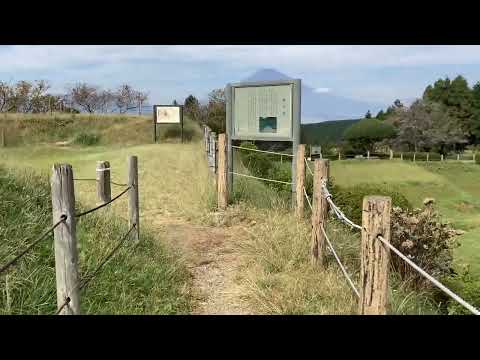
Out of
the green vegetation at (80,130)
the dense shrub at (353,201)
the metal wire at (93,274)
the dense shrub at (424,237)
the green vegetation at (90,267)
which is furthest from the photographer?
the green vegetation at (80,130)

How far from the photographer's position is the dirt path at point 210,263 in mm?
3883

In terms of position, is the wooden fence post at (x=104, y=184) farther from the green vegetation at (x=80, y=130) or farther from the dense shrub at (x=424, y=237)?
the green vegetation at (x=80, y=130)

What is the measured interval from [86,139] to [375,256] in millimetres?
27566

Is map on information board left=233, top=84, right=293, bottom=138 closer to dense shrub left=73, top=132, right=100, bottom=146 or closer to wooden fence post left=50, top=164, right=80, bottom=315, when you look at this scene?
wooden fence post left=50, top=164, right=80, bottom=315

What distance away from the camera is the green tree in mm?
56188

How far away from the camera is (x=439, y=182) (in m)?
34.7

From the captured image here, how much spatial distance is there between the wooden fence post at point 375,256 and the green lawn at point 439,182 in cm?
1163

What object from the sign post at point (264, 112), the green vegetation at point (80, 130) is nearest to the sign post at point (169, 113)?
the green vegetation at point (80, 130)

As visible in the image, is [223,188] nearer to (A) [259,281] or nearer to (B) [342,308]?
(A) [259,281]

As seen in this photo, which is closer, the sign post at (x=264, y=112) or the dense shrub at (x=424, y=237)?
the dense shrub at (x=424, y=237)

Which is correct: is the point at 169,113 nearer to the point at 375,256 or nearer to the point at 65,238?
the point at 65,238

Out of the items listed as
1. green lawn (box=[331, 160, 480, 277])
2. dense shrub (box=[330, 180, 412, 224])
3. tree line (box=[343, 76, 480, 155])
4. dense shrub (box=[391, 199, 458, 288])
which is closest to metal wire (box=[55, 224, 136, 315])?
dense shrub (box=[391, 199, 458, 288])

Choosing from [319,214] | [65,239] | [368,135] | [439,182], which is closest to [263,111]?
[319,214]

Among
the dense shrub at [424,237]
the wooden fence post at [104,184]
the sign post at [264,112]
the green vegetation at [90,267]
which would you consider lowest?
the dense shrub at [424,237]
